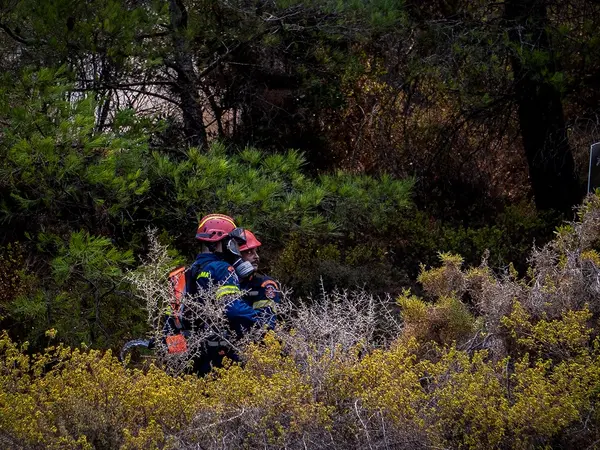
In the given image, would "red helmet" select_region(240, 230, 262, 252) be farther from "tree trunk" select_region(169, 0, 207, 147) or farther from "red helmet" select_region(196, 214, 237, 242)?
"tree trunk" select_region(169, 0, 207, 147)

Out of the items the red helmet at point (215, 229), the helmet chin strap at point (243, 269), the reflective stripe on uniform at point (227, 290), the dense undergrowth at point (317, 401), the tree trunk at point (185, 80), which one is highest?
the tree trunk at point (185, 80)

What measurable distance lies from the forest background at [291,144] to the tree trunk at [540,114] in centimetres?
3

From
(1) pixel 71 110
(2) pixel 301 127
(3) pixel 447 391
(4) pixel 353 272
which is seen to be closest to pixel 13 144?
(1) pixel 71 110

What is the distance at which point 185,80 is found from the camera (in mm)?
9836

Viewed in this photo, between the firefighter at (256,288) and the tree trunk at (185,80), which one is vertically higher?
the tree trunk at (185,80)

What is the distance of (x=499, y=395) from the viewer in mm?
4406

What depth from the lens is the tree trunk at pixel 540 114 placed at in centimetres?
1043

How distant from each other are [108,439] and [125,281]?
9.54ft

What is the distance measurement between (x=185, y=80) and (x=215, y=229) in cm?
436

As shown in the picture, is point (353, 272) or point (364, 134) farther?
point (364, 134)

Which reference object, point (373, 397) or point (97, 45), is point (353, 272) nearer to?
point (97, 45)

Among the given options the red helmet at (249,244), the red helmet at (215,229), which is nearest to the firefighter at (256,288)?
the red helmet at (249,244)

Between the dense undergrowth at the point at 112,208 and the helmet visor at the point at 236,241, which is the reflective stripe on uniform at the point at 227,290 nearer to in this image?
the helmet visor at the point at 236,241

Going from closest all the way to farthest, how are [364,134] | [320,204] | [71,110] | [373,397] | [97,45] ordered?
[373,397] < [71,110] < [97,45] < [320,204] < [364,134]
